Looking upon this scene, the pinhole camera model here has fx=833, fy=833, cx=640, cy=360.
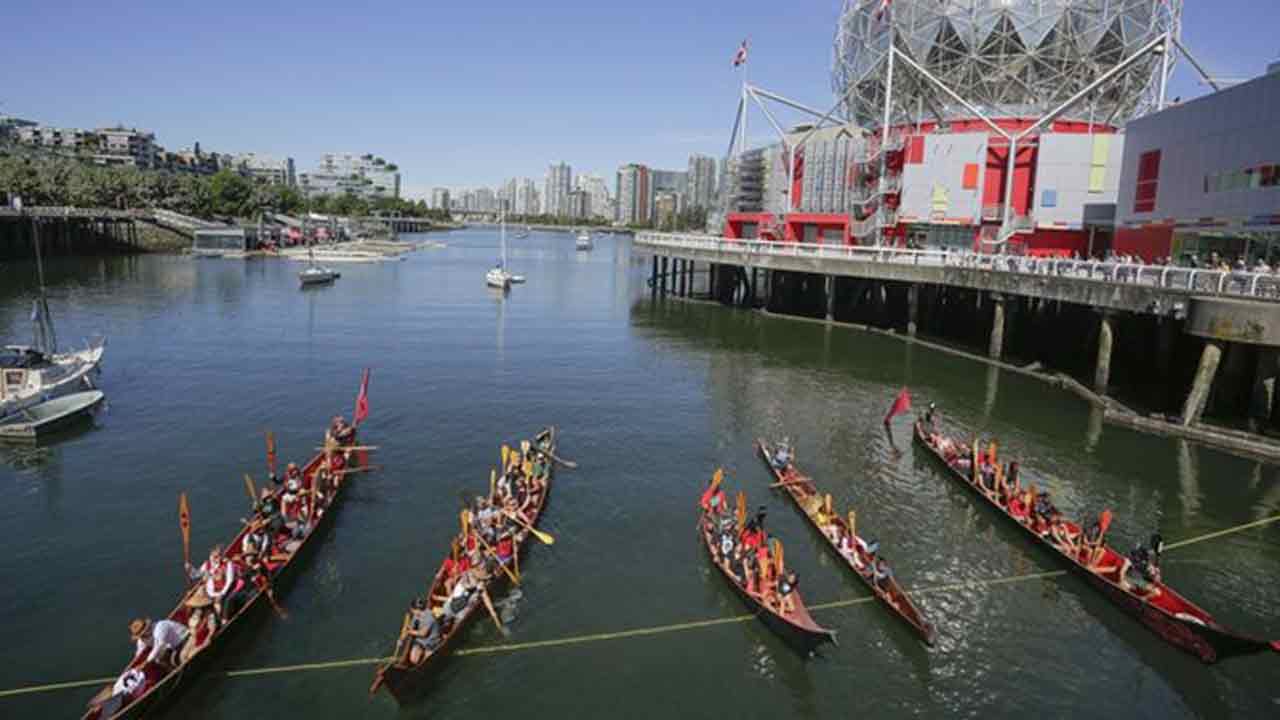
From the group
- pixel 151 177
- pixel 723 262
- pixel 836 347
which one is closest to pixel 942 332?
pixel 836 347

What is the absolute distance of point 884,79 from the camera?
76.1 m

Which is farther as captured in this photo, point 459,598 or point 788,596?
point 788,596

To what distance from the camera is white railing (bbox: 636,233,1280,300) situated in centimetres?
3281

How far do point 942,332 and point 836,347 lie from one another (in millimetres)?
9921

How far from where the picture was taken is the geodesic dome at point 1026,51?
216 ft

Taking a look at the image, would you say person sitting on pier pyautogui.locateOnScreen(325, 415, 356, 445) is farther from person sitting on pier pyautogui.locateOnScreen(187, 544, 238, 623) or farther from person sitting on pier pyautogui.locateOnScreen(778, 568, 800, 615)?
person sitting on pier pyautogui.locateOnScreen(778, 568, 800, 615)

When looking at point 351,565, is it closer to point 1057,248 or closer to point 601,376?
point 601,376

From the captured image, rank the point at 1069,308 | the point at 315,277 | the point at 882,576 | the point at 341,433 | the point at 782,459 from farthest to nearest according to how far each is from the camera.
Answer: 1. the point at 315,277
2. the point at 1069,308
3. the point at 341,433
4. the point at 782,459
5. the point at 882,576

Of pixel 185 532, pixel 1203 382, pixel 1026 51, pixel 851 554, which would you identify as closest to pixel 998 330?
pixel 1203 382

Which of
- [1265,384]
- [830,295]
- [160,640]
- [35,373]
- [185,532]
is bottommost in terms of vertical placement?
[160,640]

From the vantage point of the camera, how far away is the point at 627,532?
24156mm

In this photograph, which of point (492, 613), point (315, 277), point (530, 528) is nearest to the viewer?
point (492, 613)

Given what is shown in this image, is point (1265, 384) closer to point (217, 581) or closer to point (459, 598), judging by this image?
point (459, 598)

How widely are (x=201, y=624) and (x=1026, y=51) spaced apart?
70479mm
